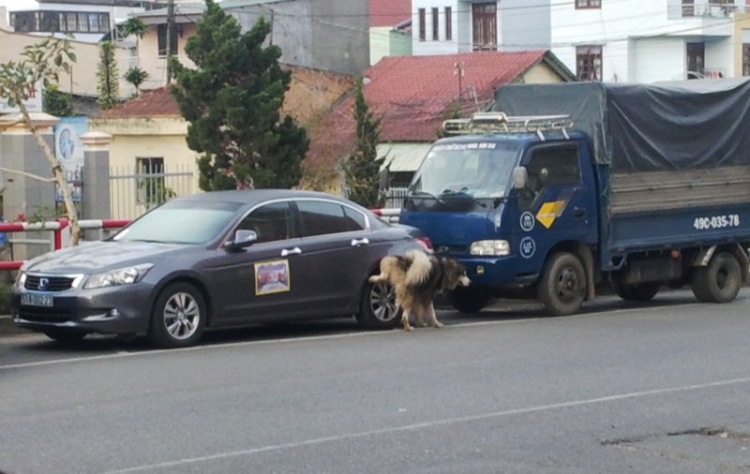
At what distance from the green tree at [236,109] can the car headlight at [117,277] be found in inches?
513

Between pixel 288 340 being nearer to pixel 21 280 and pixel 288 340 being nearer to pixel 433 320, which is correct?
pixel 433 320

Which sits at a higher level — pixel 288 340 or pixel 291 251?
pixel 291 251

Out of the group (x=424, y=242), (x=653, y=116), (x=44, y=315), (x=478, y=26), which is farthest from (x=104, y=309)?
(x=478, y=26)

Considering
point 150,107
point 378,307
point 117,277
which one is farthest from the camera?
point 150,107

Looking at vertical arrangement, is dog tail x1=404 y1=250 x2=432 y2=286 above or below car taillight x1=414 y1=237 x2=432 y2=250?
below

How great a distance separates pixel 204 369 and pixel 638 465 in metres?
4.94

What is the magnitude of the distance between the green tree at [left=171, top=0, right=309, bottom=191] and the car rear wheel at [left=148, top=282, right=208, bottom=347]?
1260 centimetres

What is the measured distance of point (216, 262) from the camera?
14.1m

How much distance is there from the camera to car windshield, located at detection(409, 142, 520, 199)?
16797mm

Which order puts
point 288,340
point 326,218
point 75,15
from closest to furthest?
point 288,340 < point 326,218 < point 75,15

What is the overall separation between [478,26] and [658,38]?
12437mm

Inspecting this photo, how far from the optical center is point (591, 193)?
17.3 m

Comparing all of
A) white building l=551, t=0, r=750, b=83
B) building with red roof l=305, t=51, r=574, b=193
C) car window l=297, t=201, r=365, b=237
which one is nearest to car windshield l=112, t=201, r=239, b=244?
car window l=297, t=201, r=365, b=237

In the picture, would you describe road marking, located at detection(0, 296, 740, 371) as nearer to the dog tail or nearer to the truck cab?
the truck cab
